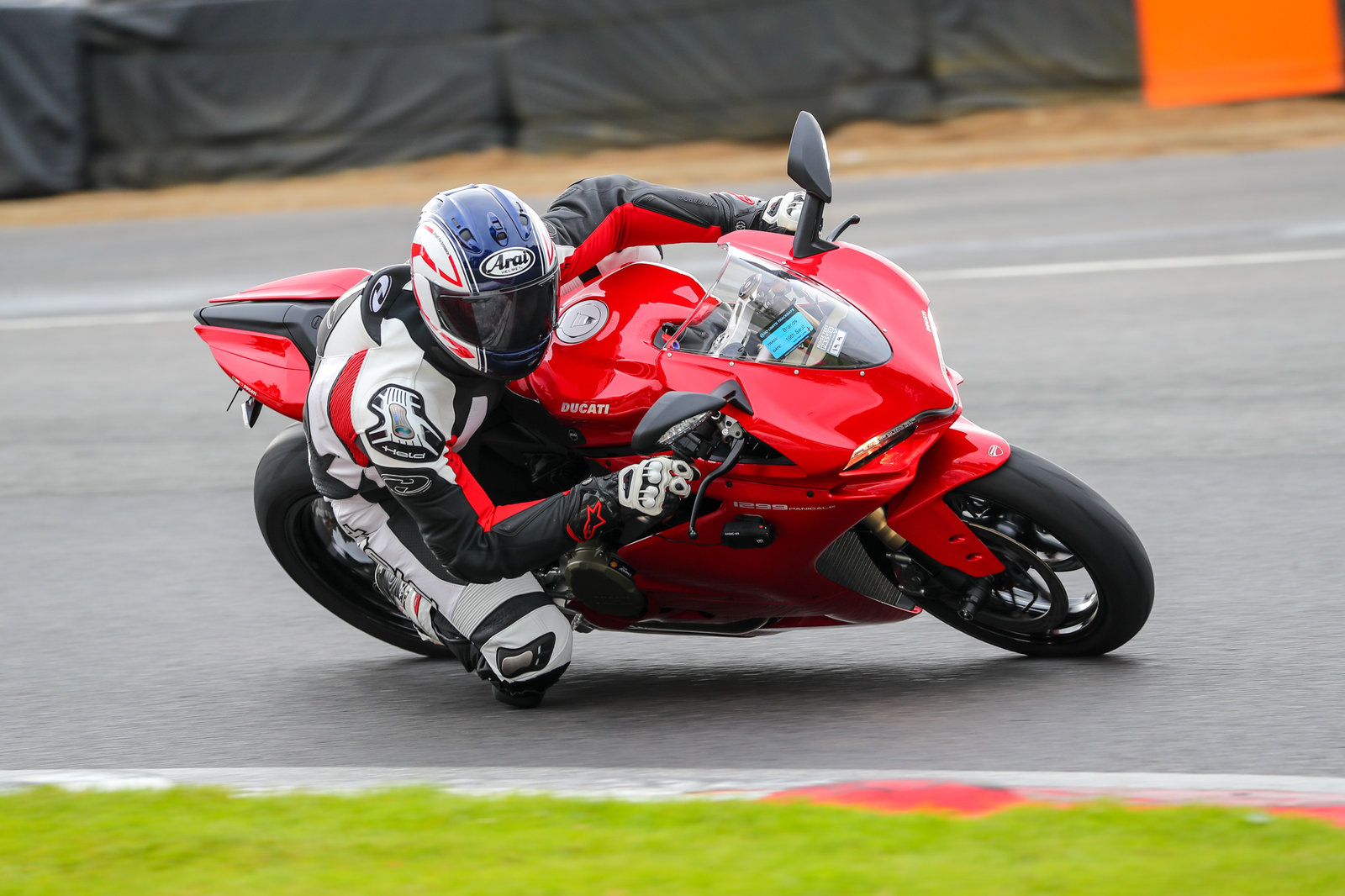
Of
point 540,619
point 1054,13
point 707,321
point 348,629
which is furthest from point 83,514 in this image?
point 1054,13

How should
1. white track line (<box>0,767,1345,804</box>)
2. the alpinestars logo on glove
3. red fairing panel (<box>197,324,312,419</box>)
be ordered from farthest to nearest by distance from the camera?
1. red fairing panel (<box>197,324,312,419</box>)
2. the alpinestars logo on glove
3. white track line (<box>0,767,1345,804</box>)

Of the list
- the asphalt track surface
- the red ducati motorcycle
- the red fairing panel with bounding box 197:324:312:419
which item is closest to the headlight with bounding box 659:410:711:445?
the red ducati motorcycle

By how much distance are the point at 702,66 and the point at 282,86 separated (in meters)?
3.89

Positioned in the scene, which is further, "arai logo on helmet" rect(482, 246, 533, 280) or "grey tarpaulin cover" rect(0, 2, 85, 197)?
"grey tarpaulin cover" rect(0, 2, 85, 197)

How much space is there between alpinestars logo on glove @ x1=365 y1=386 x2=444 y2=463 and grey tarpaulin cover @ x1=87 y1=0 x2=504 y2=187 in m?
10.8

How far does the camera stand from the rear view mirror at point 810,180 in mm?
3924

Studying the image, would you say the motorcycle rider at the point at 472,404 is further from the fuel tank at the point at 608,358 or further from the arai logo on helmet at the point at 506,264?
the fuel tank at the point at 608,358

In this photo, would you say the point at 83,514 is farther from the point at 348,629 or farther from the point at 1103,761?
the point at 1103,761

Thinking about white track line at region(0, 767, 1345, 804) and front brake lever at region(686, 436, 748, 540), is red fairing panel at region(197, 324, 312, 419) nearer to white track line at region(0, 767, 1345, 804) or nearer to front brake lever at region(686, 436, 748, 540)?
white track line at region(0, 767, 1345, 804)

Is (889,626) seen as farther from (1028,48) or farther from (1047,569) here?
(1028,48)

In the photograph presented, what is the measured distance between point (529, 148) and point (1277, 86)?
6522 mm

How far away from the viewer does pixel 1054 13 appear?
13.3 metres

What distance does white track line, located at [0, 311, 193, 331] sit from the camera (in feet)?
32.9

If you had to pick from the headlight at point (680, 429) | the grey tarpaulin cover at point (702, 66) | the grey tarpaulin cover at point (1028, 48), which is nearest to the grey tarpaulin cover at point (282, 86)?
the grey tarpaulin cover at point (702, 66)
